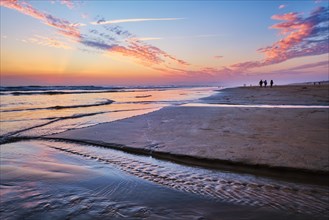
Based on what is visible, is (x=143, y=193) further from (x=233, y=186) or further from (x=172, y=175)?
(x=233, y=186)

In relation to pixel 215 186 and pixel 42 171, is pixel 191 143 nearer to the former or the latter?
pixel 215 186

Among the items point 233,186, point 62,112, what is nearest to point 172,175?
point 233,186

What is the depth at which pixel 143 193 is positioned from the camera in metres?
3.90

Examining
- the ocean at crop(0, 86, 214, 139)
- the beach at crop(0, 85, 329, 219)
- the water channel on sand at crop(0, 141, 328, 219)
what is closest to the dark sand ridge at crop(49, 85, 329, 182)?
the beach at crop(0, 85, 329, 219)

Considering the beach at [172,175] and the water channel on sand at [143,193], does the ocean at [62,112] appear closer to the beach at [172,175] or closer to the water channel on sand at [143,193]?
the beach at [172,175]

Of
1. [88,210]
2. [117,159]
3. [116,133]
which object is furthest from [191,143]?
[88,210]

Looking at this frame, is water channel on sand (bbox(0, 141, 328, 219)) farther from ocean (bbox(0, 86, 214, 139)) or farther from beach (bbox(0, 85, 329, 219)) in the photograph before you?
ocean (bbox(0, 86, 214, 139))

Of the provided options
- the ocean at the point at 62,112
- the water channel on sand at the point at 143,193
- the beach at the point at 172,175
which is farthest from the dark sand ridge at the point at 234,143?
the ocean at the point at 62,112

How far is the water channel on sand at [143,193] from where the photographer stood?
323 cm

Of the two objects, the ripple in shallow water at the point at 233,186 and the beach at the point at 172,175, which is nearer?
the beach at the point at 172,175

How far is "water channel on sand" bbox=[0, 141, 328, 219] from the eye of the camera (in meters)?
3.23

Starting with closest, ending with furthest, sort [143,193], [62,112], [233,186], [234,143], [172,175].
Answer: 1. [143,193]
2. [233,186]
3. [172,175]
4. [234,143]
5. [62,112]

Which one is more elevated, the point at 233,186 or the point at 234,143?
the point at 234,143

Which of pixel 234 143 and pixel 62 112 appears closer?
pixel 234 143
